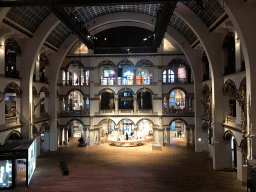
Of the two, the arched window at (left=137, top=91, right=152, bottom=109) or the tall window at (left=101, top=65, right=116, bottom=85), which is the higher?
the tall window at (left=101, top=65, right=116, bottom=85)

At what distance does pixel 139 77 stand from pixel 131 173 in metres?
17.7

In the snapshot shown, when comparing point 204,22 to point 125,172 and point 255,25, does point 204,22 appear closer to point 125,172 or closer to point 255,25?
point 255,25

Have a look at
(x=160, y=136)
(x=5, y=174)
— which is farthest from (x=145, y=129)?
(x=5, y=174)

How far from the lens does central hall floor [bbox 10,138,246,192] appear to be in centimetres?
1382

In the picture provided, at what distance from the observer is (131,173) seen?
16.7 metres

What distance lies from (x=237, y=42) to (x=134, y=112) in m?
16.7

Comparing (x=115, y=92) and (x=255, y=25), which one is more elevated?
(x=255, y=25)

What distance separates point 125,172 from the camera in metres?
17.0

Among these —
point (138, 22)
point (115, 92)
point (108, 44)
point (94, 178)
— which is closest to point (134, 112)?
point (115, 92)

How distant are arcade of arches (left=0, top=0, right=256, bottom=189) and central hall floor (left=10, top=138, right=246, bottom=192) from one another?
1802 millimetres

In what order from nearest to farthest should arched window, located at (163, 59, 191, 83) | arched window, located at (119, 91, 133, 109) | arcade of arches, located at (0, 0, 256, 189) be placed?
arcade of arches, located at (0, 0, 256, 189) → arched window, located at (163, 59, 191, 83) → arched window, located at (119, 91, 133, 109)

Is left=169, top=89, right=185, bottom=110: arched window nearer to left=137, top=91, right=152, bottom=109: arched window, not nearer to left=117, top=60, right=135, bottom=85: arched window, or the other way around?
left=137, top=91, right=152, bottom=109: arched window

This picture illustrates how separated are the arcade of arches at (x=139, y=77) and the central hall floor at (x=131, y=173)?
180 centimetres

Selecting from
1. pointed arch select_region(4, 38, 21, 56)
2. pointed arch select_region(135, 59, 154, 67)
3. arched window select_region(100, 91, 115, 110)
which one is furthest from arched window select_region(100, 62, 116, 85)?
pointed arch select_region(4, 38, 21, 56)
